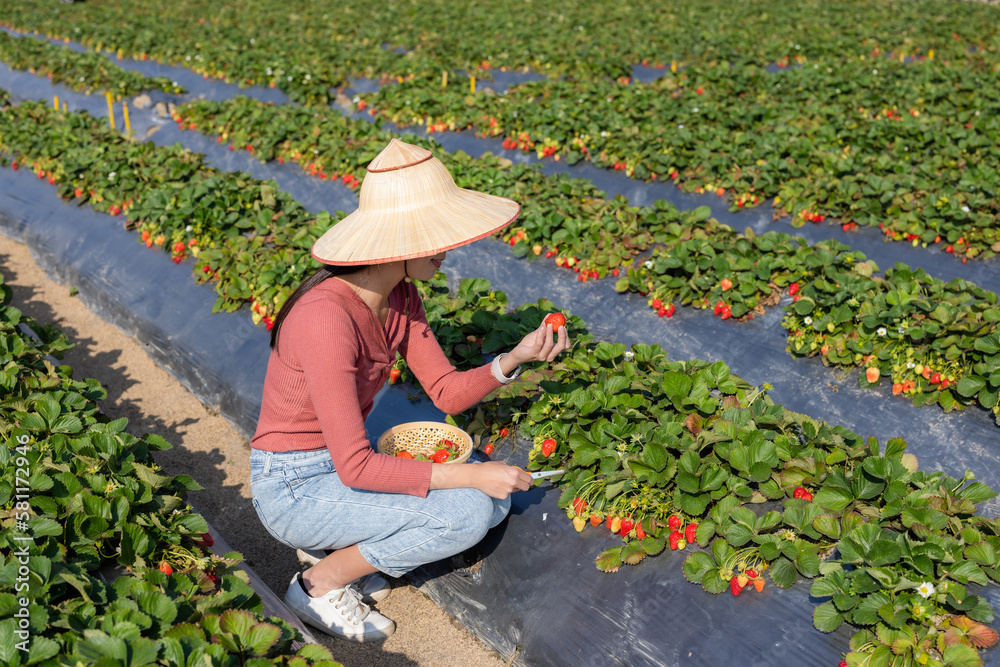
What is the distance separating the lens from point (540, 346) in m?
2.38

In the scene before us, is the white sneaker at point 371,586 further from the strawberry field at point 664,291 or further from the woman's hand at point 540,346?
the woman's hand at point 540,346

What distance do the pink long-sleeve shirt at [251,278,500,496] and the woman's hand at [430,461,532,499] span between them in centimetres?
5

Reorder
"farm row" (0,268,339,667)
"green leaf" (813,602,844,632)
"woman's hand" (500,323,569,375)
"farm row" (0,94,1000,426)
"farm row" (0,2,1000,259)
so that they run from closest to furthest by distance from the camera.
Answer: "farm row" (0,268,339,667)
"green leaf" (813,602,844,632)
"woman's hand" (500,323,569,375)
"farm row" (0,94,1000,426)
"farm row" (0,2,1000,259)

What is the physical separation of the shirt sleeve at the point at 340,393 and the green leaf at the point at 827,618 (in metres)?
1.19

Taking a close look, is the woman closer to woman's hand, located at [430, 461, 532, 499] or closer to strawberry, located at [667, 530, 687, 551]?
woman's hand, located at [430, 461, 532, 499]

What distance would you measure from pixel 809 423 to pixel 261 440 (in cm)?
189

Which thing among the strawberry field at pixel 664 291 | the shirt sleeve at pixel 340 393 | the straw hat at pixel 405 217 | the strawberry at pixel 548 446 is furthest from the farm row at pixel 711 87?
the shirt sleeve at pixel 340 393

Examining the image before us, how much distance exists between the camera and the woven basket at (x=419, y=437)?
2703 millimetres

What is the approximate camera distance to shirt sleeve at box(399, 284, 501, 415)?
2.66 meters

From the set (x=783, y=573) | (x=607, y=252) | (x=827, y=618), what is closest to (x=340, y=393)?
(x=783, y=573)

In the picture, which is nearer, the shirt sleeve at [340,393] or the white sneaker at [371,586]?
the shirt sleeve at [340,393]

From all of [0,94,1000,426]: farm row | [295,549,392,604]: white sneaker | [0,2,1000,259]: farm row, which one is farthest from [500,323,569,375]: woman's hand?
[0,2,1000,259]: farm row

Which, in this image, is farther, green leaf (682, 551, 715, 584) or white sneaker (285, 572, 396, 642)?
white sneaker (285, 572, 396, 642)

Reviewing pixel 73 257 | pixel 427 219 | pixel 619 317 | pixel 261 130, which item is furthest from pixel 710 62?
pixel 427 219
